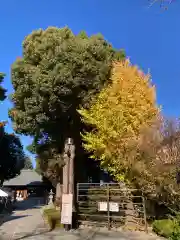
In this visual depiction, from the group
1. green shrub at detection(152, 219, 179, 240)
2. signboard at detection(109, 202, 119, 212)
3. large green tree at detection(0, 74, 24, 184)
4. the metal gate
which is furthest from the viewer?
large green tree at detection(0, 74, 24, 184)

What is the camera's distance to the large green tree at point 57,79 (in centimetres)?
2234

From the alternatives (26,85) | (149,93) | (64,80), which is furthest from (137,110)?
(26,85)

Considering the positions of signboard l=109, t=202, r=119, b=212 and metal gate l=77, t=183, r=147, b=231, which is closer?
metal gate l=77, t=183, r=147, b=231

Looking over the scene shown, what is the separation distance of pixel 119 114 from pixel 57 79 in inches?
194

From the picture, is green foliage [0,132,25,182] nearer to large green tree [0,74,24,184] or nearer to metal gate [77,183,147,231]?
large green tree [0,74,24,184]

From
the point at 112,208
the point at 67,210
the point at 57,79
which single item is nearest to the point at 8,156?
the point at 57,79

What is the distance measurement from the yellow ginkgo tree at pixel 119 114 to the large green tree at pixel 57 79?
48.1 inches

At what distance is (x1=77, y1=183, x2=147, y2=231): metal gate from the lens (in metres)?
16.9

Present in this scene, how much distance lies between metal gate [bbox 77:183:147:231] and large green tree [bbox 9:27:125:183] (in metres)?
6.56

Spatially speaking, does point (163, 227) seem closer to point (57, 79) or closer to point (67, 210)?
point (67, 210)

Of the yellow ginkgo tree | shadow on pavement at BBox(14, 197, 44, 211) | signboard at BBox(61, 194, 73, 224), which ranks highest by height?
the yellow ginkgo tree

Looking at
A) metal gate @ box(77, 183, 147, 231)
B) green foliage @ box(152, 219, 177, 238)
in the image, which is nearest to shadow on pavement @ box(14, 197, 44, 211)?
metal gate @ box(77, 183, 147, 231)

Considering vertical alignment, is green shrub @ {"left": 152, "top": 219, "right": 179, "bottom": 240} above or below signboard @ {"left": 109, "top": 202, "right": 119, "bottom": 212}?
below

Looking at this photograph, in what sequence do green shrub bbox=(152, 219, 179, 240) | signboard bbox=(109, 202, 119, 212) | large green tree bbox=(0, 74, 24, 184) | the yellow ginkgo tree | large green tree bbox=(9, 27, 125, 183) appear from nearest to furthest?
green shrub bbox=(152, 219, 179, 240), signboard bbox=(109, 202, 119, 212), the yellow ginkgo tree, large green tree bbox=(9, 27, 125, 183), large green tree bbox=(0, 74, 24, 184)
